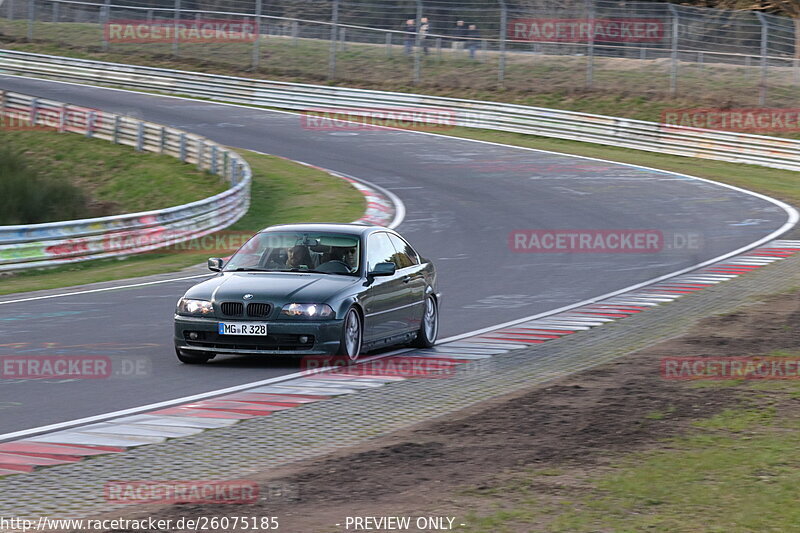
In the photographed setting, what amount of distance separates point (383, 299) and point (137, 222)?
11.5 metres

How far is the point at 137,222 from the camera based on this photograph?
73.6 ft

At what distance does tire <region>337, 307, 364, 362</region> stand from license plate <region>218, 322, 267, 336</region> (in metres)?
0.75

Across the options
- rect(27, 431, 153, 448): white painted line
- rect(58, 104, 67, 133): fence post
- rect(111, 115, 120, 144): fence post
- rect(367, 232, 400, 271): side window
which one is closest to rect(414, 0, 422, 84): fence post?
rect(111, 115, 120, 144): fence post

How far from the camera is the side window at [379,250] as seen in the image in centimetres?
1227

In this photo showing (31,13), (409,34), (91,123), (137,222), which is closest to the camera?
(137,222)

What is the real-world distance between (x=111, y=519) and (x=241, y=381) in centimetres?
451

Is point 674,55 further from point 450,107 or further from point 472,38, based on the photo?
point 450,107

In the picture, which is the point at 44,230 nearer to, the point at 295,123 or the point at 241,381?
the point at 241,381

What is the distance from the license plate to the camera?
36.3 feet

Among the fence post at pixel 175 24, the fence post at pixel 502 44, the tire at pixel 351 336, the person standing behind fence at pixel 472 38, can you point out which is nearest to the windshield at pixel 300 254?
the tire at pixel 351 336

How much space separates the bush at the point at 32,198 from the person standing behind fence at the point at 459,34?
60.2 feet

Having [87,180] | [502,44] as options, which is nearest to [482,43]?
[502,44]

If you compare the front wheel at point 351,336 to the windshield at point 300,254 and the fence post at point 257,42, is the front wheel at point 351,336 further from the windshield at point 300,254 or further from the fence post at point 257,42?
the fence post at point 257,42

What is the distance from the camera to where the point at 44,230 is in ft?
67.7
